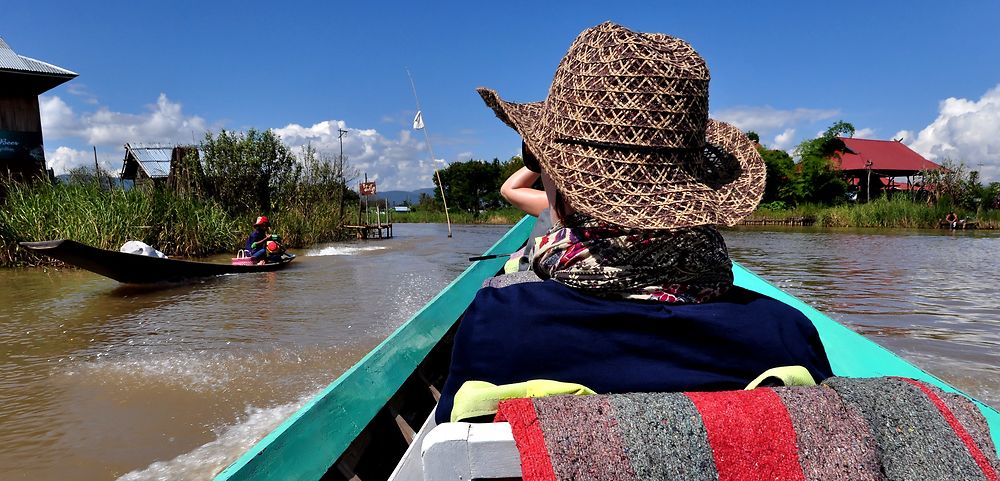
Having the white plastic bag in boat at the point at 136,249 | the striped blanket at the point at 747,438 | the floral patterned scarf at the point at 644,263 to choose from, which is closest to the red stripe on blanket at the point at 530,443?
the striped blanket at the point at 747,438

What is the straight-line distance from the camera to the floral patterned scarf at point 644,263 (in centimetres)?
104

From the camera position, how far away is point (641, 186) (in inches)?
43.0

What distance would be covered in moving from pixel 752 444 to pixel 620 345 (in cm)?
26

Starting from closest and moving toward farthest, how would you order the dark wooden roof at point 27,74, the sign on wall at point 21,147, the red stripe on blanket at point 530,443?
the red stripe on blanket at point 530,443 < the sign on wall at point 21,147 < the dark wooden roof at point 27,74

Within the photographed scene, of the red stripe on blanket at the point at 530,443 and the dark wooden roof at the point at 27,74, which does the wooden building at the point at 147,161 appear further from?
the red stripe on blanket at the point at 530,443

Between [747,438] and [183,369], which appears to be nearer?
[747,438]

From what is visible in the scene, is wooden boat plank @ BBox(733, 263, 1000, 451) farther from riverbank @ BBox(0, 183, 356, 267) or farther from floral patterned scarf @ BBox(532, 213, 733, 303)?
riverbank @ BBox(0, 183, 356, 267)

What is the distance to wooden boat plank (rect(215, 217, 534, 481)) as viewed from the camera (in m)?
1.17

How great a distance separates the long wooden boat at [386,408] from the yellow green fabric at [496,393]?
31 cm

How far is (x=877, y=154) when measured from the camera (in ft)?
116

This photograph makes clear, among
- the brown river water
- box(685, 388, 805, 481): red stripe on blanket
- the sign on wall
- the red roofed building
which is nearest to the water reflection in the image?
the brown river water

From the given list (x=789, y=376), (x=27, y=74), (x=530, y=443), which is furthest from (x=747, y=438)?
(x=27, y=74)

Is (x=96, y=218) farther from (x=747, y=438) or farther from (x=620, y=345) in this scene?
(x=747, y=438)

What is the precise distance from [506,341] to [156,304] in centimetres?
762
